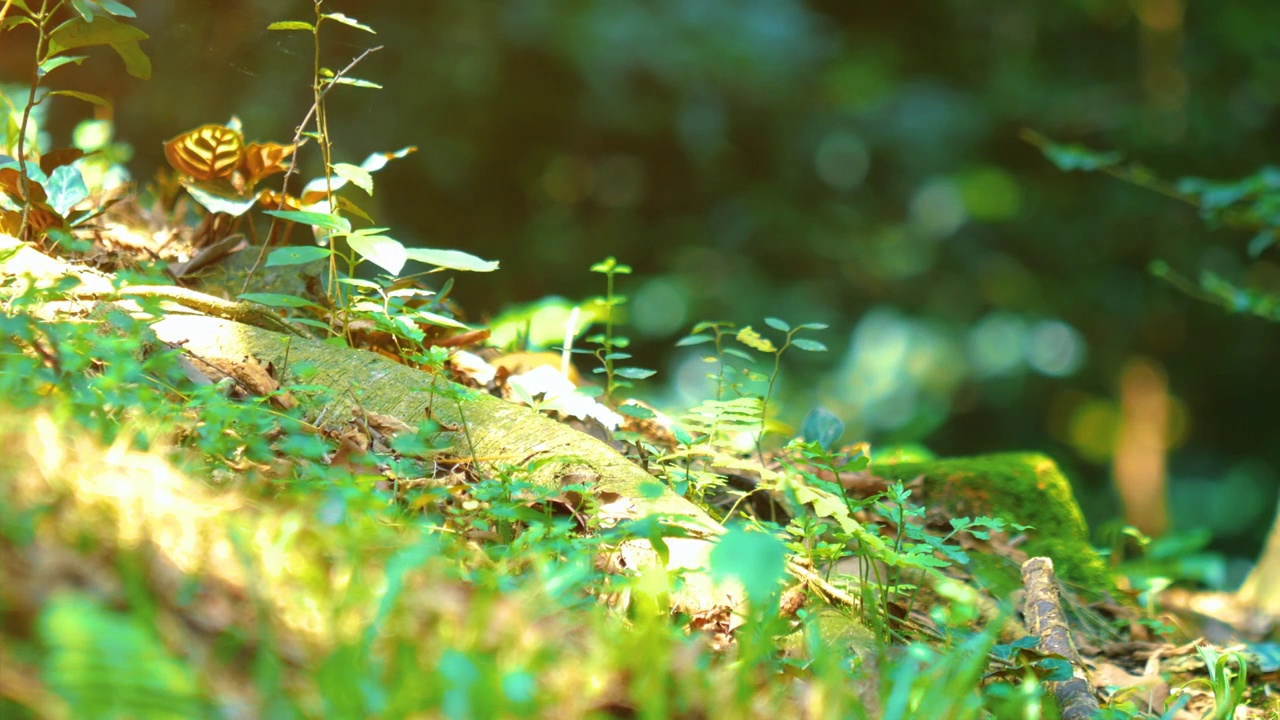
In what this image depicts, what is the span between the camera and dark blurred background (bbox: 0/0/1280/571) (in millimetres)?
5559

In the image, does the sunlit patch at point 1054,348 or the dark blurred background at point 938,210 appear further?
the sunlit patch at point 1054,348

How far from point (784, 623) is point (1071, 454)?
575cm

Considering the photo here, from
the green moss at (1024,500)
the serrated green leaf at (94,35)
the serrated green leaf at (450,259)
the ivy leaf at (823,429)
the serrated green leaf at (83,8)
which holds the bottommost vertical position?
the green moss at (1024,500)

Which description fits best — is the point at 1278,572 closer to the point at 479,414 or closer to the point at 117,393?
the point at 479,414

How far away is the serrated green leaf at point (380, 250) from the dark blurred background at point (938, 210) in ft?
12.2

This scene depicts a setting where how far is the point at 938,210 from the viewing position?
6.18m

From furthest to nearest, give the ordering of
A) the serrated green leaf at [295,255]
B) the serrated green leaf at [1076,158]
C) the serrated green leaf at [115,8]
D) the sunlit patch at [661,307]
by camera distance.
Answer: the sunlit patch at [661,307], the serrated green leaf at [1076,158], the serrated green leaf at [115,8], the serrated green leaf at [295,255]

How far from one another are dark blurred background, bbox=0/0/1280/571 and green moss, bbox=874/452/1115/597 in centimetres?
326

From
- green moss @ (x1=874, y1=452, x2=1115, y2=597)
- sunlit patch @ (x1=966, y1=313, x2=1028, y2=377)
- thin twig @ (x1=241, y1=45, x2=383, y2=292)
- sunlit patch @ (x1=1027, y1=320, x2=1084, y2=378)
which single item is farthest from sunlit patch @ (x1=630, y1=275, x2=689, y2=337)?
thin twig @ (x1=241, y1=45, x2=383, y2=292)

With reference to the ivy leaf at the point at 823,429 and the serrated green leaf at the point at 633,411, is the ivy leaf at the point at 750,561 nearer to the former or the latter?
the serrated green leaf at the point at 633,411

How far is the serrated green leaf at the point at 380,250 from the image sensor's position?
1.50 meters

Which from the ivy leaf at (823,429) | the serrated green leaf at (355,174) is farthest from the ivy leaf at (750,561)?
the ivy leaf at (823,429)

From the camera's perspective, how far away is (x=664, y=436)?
6.95 feet

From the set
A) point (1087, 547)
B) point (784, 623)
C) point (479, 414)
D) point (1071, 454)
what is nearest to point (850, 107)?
point (1071, 454)
